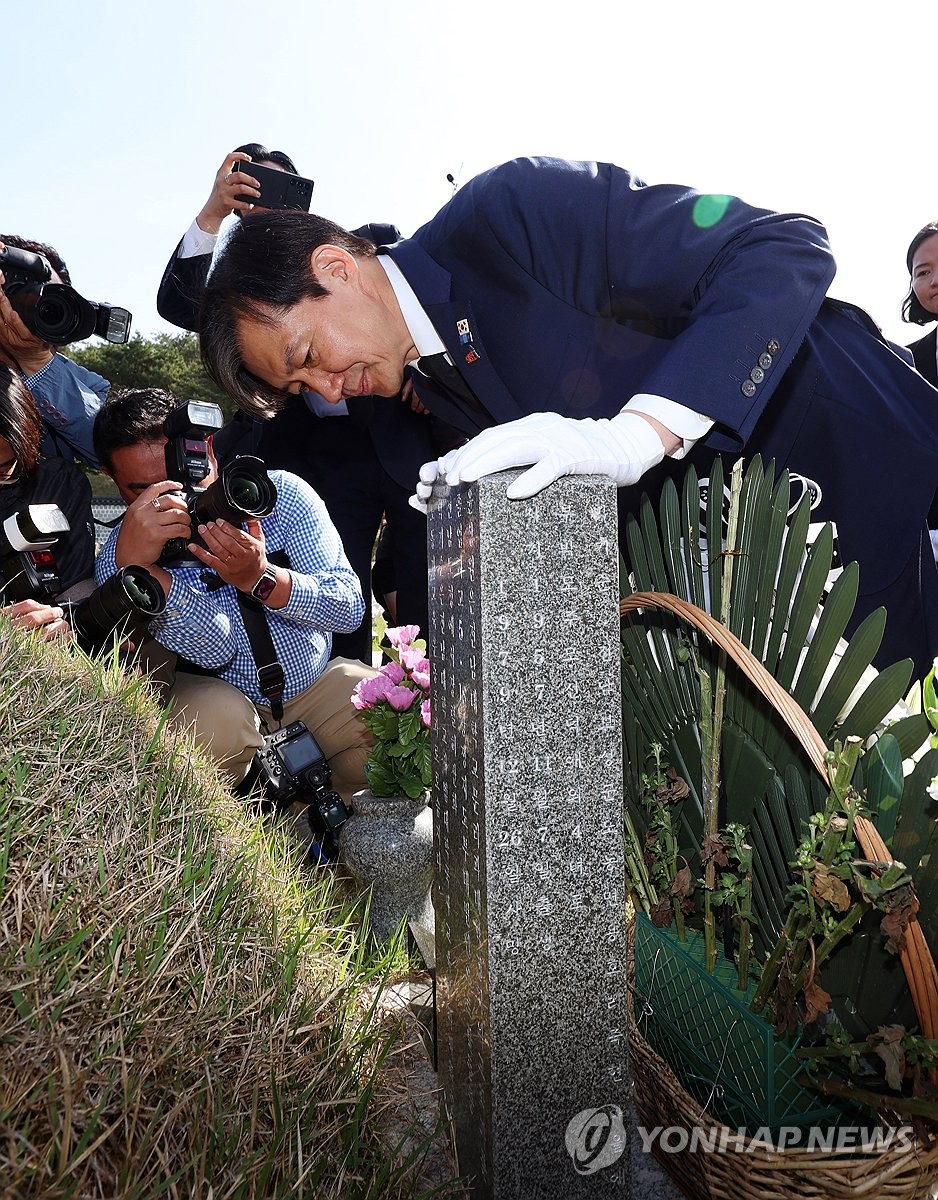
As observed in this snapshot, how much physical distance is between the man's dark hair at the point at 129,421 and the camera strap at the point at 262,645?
592 mm

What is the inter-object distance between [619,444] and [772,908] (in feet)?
2.34

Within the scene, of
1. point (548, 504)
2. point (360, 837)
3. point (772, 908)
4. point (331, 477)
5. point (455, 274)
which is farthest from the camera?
point (331, 477)

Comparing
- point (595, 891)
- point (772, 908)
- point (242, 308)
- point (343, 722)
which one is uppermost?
point (242, 308)

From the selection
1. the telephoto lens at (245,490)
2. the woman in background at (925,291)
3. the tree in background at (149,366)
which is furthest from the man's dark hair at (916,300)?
the tree in background at (149,366)

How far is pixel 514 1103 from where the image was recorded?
50.3 inches

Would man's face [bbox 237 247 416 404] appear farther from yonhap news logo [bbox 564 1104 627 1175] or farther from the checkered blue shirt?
yonhap news logo [bbox 564 1104 627 1175]

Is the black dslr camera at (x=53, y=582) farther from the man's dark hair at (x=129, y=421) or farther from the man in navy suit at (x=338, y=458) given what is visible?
the man in navy suit at (x=338, y=458)

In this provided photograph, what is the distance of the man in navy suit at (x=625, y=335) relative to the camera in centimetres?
142

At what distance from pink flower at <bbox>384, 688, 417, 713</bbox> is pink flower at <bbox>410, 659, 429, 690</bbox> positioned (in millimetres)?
34

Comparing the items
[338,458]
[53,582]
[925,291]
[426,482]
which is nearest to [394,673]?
[53,582]

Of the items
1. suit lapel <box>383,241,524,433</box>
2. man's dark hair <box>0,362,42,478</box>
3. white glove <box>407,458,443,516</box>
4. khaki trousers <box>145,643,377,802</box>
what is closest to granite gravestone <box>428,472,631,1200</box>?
white glove <box>407,458,443,516</box>

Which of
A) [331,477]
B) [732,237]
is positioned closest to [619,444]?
[732,237]

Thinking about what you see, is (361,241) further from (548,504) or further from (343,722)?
(343,722)

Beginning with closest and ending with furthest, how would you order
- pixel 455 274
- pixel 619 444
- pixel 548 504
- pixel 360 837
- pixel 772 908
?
1. pixel 548 504
2. pixel 619 444
3. pixel 772 908
4. pixel 455 274
5. pixel 360 837
